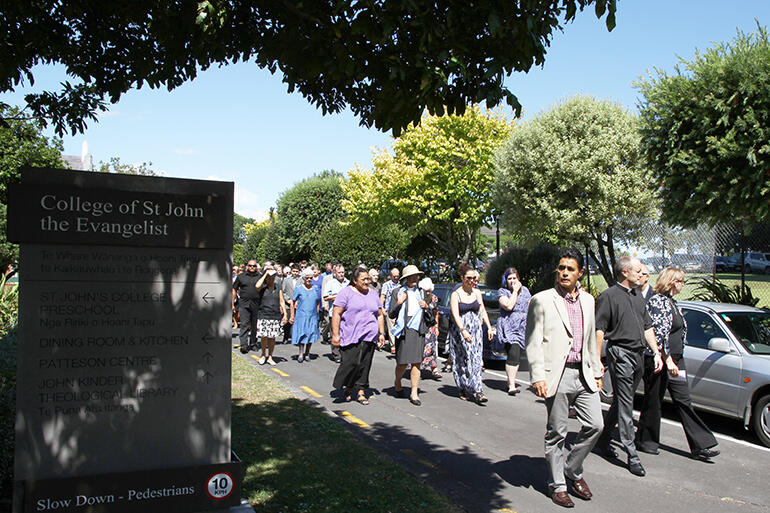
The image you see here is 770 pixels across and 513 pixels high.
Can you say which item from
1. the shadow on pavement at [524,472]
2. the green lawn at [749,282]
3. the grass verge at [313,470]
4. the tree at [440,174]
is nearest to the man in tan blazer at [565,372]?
the shadow on pavement at [524,472]

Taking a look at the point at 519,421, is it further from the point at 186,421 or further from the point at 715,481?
the point at 186,421

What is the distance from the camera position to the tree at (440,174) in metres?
30.5

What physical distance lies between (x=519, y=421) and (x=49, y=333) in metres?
6.04

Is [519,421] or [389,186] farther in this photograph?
[389,186]

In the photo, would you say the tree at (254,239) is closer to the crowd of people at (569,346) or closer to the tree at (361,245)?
the tree at (361,245)

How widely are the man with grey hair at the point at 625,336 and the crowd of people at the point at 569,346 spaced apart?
0.01 metres

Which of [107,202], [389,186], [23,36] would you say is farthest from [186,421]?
[389,186]

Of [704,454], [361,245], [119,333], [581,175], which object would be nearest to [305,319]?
[704,454]

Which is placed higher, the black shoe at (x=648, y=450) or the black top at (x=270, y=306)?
the black top at (x=270, y=306)

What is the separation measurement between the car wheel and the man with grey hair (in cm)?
167

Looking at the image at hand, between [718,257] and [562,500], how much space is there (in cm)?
1290

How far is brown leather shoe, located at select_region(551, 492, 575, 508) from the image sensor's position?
5077 millimetres

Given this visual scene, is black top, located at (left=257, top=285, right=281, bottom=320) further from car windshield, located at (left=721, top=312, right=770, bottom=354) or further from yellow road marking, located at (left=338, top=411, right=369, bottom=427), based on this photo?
car windshield, located at (left=721, top=312, right=770, bottom=354)

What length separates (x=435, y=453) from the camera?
6469 millimetres
